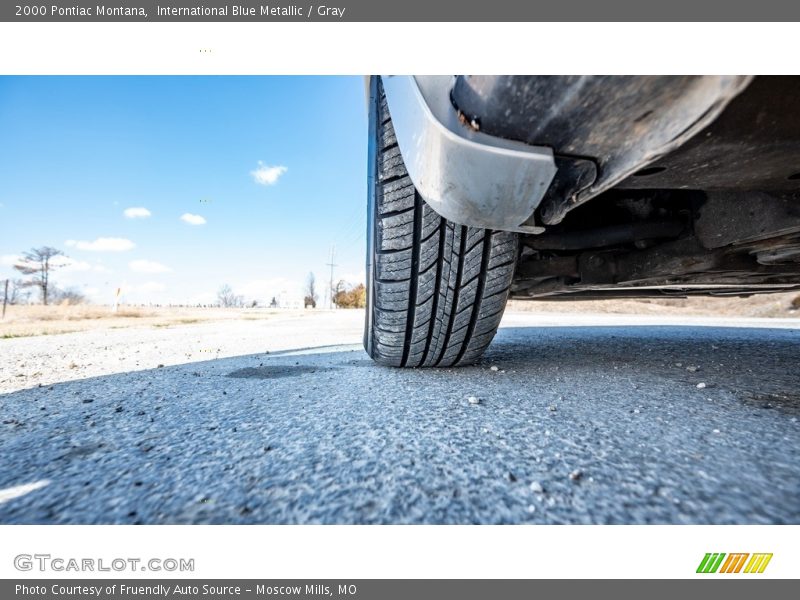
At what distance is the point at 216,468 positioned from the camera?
0.58 metres

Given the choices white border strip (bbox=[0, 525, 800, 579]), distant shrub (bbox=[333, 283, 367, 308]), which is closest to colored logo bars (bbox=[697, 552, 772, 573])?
white border strip (bbox=[0, 525, 800, 579])

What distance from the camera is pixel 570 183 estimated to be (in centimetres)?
65

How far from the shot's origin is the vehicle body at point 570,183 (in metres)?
0.49

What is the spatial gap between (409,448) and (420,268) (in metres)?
0.58

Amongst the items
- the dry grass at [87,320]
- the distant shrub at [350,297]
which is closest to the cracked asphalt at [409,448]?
the dry grass at [87,320]

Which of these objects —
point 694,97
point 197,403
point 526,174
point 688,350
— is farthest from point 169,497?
point 688,350

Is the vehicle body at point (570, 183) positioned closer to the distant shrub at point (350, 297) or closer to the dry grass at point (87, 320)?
the dry grass at point (87, 320)

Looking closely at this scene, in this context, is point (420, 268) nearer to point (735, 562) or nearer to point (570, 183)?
point (570, 183)

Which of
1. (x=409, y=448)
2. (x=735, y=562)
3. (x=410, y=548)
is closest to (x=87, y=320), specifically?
(x=409, y=448)

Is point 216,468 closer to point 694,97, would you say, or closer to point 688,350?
point 694,97

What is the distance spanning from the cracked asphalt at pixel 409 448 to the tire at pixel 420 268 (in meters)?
0.16

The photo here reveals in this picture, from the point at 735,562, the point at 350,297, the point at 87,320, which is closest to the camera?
the point at 735,562

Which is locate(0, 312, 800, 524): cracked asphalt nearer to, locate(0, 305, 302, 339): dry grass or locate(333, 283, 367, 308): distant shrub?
locate(0, 305, 302, 339): dry grass

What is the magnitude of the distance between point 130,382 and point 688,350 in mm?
2582
